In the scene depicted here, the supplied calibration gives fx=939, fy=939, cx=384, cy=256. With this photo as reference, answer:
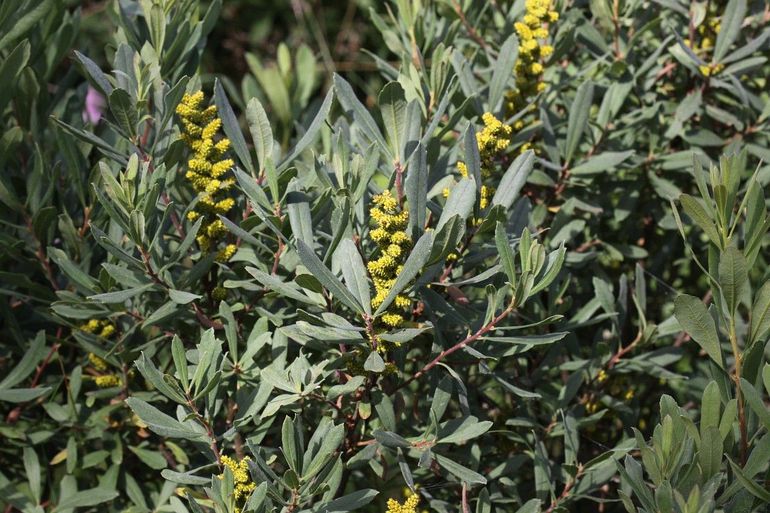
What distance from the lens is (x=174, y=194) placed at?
1309mm

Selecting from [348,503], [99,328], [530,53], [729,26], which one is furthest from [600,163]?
[99,328]

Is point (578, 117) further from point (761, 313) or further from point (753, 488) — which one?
point (753, 488)

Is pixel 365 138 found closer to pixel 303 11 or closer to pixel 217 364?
pixel 217 364

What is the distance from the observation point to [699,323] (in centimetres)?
99

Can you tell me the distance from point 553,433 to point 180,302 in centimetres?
56

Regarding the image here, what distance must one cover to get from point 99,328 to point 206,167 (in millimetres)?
317

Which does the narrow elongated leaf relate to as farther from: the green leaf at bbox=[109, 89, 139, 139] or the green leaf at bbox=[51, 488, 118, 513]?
the green leaf at bbox=[51, 488, 118, 513]

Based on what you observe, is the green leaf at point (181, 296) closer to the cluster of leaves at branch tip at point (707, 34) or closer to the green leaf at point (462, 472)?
the green leaf at point (462, 472)

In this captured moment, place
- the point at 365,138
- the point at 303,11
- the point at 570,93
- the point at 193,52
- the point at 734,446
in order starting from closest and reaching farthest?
Answer: the point at 734,446, the point at 365,138, the point at 193,52, the point at 570,93, the point at 303,11

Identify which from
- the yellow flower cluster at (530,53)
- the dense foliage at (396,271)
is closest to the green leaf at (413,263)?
the dense foliage at (396,271)

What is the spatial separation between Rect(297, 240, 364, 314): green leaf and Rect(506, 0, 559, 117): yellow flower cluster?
48cm

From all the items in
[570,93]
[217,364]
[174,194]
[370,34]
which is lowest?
[370,34]

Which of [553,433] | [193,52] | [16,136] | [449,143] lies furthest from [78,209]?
[553,433]

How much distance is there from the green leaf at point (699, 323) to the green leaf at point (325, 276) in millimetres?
341
